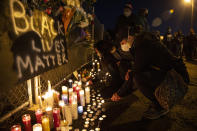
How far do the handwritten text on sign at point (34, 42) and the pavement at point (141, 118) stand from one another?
1452mm

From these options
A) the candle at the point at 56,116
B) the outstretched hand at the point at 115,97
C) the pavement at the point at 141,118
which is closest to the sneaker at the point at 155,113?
the pavement at the point at 141,118

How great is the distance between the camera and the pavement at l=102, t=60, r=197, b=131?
243cm

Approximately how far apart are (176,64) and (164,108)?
814 millimetres

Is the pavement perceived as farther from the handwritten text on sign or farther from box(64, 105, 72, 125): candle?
the handwritten text on sign

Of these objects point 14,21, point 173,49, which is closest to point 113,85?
point 14,21

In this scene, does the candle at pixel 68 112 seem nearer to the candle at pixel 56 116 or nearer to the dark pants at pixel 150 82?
the candle at pixel 56 116

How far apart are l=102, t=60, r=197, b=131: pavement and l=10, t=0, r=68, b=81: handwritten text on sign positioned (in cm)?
145

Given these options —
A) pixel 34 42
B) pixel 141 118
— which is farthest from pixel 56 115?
pixel 141 118

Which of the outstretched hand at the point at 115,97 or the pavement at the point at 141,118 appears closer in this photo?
the pavement at the point at 141,118

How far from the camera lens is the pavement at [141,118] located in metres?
2.43

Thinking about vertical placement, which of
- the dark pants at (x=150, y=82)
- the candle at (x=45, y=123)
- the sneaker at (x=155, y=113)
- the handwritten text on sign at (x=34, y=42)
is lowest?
the sneaker at (x=155, y=113)

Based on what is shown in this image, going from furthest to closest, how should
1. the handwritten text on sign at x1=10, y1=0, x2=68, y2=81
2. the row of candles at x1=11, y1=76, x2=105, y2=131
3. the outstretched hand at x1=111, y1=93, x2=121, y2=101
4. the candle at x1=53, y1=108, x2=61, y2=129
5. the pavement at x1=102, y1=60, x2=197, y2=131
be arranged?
the outstretched hand at x1=111, y1=93, x2=121, y2=101 < the pavement at x1=102, y1=60, x2=197, y2=131 < the candle at x1=53, y1=108, x2=61, y2=129 < the row of candles at x1=11, y1=76, x2=105, y2=131 < the handwritten text on sign at x1=10, y1=0, x2=68, y2=81

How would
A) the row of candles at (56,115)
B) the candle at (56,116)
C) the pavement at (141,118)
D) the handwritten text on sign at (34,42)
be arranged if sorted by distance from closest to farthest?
1. the handwritten text on sign at (34,42)
2. the row of candles at (56,115)
3. the candle at (56,116)
4. the pavement at (141,118)

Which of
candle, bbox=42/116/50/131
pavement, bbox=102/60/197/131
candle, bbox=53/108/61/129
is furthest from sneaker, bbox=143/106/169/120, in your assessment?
candle, bbox=42/116/50/131
